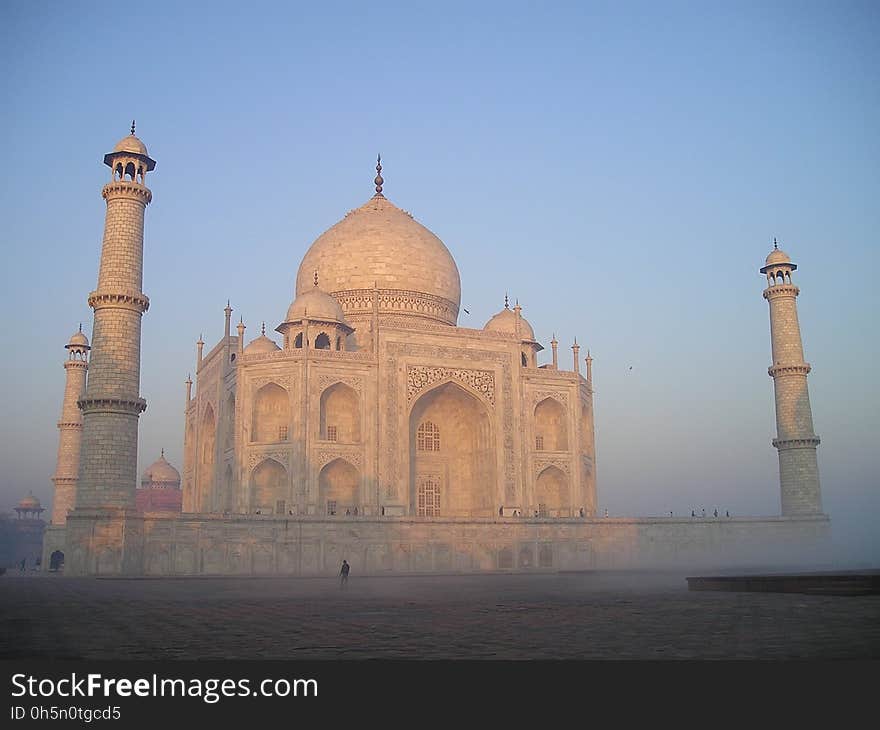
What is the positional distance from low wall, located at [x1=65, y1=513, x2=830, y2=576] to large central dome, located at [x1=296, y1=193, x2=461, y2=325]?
1238 centimetres

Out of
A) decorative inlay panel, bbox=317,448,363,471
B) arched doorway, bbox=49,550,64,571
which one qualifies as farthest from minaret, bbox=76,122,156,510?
arched doorway, bbox=49,550,64,571

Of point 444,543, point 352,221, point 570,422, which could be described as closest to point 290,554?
point 444,543

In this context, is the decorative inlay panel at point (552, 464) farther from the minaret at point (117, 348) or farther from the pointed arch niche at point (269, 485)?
the minaret at point (117, 348)

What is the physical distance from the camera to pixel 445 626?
28.6 feet

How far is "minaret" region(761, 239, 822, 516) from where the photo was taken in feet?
111

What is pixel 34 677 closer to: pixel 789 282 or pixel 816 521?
pixel 816 521

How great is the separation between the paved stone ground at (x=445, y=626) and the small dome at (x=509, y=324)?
24.8m

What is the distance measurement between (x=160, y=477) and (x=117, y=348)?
2781 cm

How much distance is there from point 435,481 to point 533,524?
6.99 m

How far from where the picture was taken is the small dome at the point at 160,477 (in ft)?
167

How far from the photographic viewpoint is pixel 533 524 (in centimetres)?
2967

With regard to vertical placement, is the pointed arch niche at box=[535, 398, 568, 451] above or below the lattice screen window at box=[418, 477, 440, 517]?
above

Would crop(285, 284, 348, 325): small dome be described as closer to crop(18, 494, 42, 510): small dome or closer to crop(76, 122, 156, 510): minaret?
crop(76, 122, 156, 510): minaret

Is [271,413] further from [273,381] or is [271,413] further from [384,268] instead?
[384,268]
